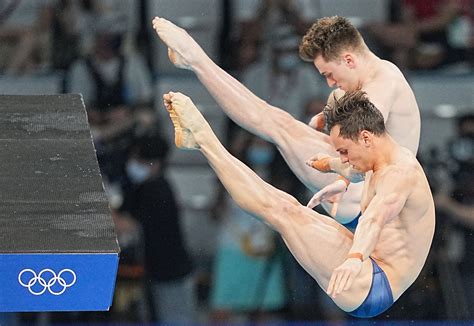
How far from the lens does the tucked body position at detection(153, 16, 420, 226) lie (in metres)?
5.50

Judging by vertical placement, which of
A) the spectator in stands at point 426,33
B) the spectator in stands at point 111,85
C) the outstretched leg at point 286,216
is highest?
the outstretched leg at point 286,216

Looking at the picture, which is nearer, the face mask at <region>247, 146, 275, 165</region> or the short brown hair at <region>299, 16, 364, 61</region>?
the short brown hair at <region>299, 16, 364, 61</region>

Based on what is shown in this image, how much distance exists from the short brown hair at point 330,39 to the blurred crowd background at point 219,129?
249 centimetres

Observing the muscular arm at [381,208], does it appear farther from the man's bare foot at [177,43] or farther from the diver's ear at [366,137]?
the man's bare foot at [177,43]

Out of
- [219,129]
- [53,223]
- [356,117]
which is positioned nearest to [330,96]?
[356,117]

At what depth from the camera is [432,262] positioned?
8.01 metres

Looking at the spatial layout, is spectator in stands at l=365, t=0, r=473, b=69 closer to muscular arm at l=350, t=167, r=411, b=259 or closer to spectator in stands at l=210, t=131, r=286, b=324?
spectator in stands at l=210, t=131, r=286, b=324

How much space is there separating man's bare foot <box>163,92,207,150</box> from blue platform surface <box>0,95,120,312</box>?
0.38 meters

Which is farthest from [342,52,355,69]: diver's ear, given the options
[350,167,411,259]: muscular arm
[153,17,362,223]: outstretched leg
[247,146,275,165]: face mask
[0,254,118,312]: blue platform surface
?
[247,146,275,165]: face mask

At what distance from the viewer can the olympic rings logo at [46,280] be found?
4.21 meters

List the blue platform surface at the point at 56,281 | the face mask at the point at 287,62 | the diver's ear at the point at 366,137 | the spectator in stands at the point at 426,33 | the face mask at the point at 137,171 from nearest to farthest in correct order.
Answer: the blue platform surface at the point at 56,281, the diver's ear at the point at 366,137, the face mask at the point at 137,171, the face mask at the point at 287,62, the spectator in stands at the point at 426,33

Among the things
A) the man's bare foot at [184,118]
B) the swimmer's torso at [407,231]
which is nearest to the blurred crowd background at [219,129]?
the swimmer's torso at [407,231]

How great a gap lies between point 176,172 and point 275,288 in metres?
1.00

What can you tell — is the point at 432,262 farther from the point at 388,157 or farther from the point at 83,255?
the point at 83,255
